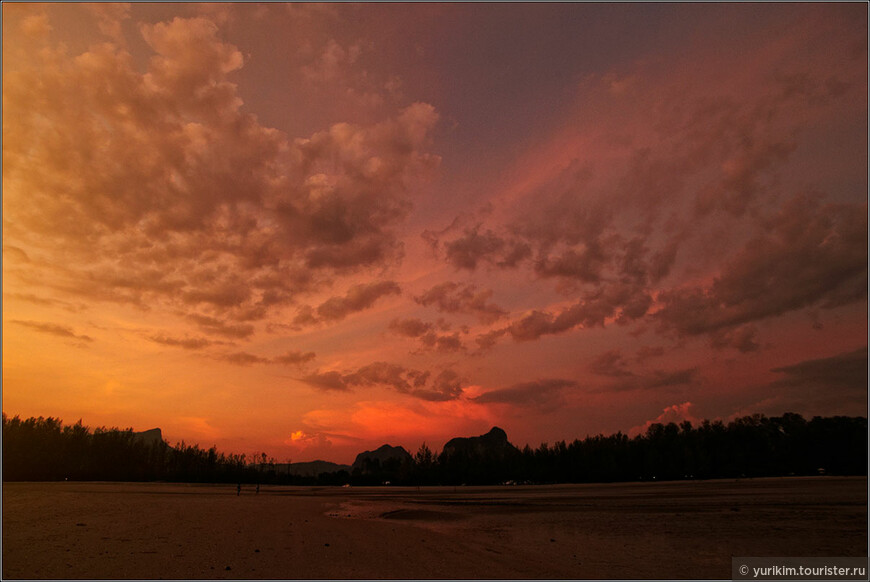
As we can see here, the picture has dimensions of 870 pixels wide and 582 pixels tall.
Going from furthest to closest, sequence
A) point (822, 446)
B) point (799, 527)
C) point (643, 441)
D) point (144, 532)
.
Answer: point (643, 441) → point (822, 446) → point (799, 527) → point (144, 532)

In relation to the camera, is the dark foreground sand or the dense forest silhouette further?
the dense forest silhouette

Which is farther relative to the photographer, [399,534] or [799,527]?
[799,527]

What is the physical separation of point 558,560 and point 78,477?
200 metres

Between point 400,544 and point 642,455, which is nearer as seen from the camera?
point 400,544

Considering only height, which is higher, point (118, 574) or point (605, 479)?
point (118, 574)

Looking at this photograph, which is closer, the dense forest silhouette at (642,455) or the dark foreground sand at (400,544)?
the dark foreground sand at (400,544)

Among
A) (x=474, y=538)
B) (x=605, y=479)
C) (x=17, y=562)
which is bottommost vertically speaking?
(x=605, y=479)

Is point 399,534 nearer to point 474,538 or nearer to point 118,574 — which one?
point 474,538

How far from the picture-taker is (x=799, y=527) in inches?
1156

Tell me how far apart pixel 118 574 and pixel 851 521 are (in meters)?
41.8

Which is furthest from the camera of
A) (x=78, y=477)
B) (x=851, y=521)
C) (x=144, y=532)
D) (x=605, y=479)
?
(x=605, y=479)

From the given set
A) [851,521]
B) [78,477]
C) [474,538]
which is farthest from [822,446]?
[78,477]

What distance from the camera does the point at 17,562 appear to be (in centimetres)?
1608

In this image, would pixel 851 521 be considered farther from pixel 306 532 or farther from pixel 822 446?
pixel 822 446
